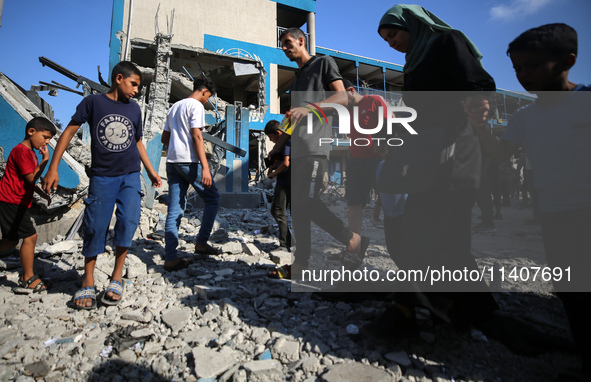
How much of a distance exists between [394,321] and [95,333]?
174 centimetres

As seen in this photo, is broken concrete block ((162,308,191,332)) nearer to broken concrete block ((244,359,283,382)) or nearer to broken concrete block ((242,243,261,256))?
broken concrete block ((244,359,283,382))

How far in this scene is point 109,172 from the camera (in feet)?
7.19

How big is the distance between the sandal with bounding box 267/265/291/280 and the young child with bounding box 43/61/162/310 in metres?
1.15

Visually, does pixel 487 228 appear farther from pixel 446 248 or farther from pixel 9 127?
pixel 9 127

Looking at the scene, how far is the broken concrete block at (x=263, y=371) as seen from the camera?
51.0 inches

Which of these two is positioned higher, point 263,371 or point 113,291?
point 113,291

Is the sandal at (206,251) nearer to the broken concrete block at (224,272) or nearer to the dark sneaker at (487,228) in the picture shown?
the broken concrete block at (224,272)

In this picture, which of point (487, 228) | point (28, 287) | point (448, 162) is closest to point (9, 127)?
point (28, 287)

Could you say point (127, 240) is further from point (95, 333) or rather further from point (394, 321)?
point (394, 321)

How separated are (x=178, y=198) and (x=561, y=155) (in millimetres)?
2873

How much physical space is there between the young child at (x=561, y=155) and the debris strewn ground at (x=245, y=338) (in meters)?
0.23

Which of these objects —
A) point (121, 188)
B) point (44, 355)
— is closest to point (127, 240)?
point (121, 188)

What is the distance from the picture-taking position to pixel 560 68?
1.24 m

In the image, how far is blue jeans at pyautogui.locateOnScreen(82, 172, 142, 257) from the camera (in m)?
2.13
